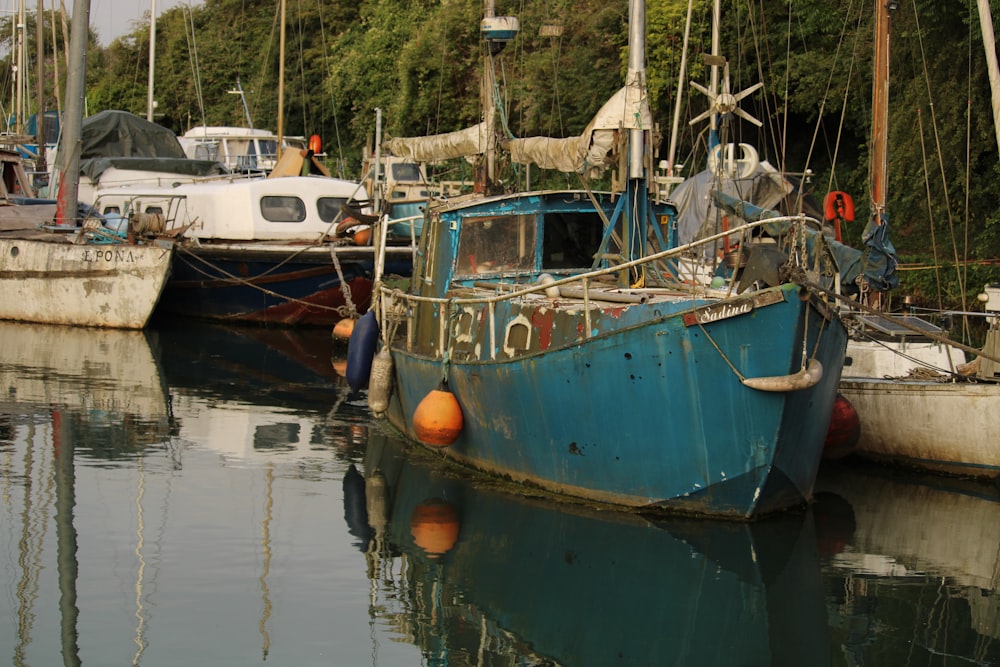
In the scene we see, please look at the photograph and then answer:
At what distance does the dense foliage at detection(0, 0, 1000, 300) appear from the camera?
72.6ft

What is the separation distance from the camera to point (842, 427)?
12.6 meters

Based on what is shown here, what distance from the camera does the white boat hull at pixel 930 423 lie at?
12.5 meters

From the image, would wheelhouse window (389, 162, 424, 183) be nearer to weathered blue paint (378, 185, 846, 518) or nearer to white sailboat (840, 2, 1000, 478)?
white sailboat (840, 2, 1000, 478)

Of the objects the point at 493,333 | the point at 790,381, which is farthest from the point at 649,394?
the point at 493,333

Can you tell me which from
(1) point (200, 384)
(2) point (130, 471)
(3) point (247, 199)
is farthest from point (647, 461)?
(3) point (247, 199)

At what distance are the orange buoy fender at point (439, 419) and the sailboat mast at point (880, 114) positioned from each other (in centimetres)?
650

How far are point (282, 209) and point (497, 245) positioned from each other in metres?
12.0

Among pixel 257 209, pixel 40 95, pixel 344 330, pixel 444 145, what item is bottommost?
pixel 344 330

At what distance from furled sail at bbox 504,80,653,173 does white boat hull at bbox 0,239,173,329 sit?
32.7 feet

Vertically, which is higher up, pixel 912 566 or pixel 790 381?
pixel 790 381

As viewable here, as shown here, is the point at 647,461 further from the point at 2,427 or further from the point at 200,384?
the point at 200,384

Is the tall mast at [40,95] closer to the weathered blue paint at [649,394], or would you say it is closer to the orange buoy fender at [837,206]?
the orange buoy fender at [837,206]

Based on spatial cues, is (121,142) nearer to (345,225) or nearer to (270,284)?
(270,284)

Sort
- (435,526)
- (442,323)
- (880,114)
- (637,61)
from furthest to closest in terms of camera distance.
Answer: (880,114), (442,323), (637,61), (435,526)
